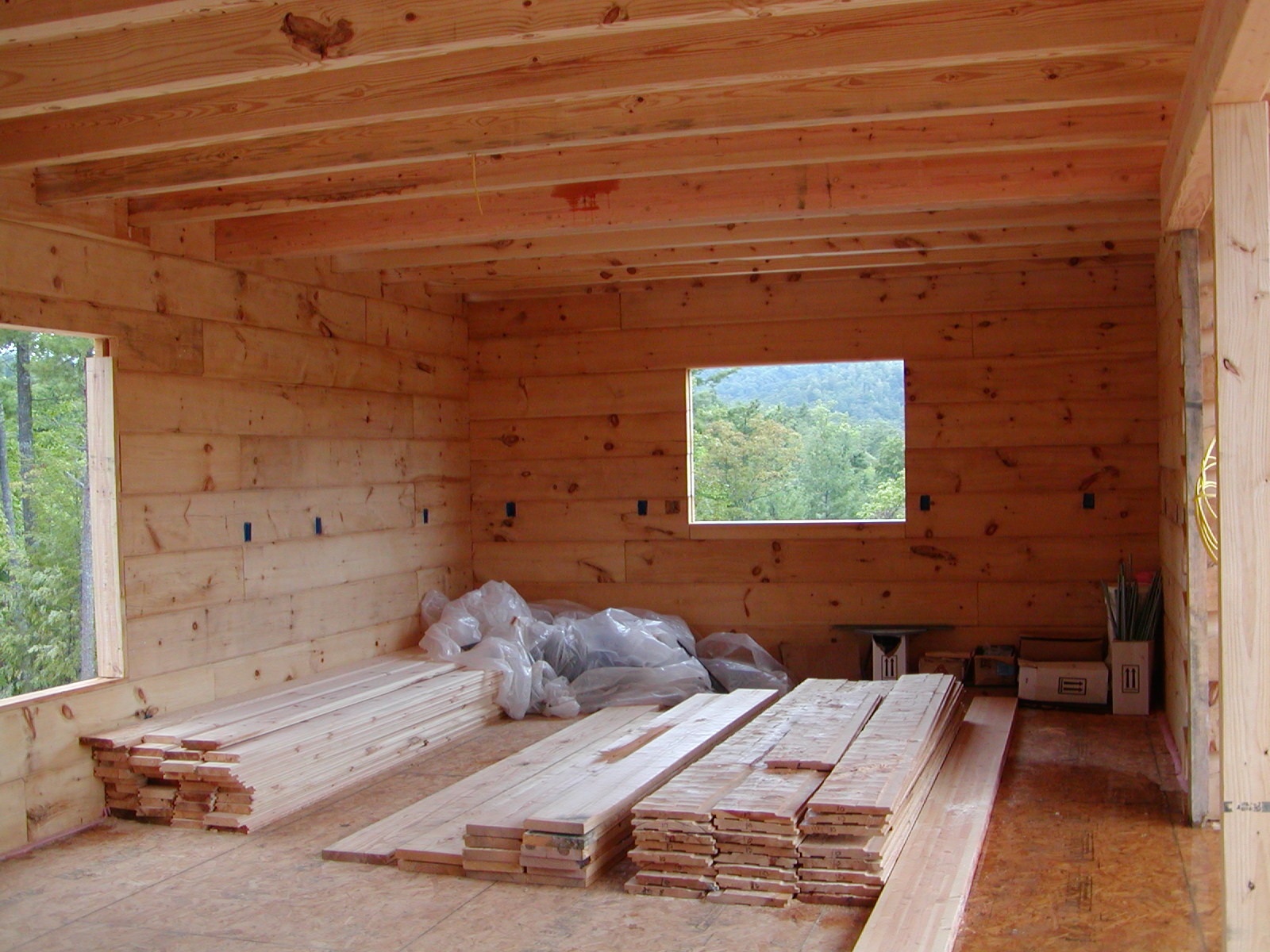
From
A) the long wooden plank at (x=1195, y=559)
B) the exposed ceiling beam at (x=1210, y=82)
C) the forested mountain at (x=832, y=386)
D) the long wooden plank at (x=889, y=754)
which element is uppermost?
the exposed ceiling beam at (x=1210, y=82)

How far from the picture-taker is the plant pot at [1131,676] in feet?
19.9

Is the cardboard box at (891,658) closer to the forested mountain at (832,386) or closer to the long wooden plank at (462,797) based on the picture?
the forested mountain at (832,386)

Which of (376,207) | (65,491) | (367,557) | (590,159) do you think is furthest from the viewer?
(367,557)

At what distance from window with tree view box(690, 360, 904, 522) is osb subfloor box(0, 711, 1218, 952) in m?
2.85

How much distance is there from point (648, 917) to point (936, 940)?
88cm

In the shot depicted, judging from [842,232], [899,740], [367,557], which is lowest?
[899,740]

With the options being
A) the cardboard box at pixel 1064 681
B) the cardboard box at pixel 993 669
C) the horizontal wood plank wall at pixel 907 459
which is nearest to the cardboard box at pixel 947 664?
the cardboard box at pixel 993 669

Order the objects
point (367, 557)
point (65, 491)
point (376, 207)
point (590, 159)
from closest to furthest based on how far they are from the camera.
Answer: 1. point (590, 159)
2. point (65, 491)
3. point (376, 207)
4. point (367, 557)

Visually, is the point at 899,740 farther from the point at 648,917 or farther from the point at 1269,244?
the point at 1269,244

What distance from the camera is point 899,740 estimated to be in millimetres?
4516

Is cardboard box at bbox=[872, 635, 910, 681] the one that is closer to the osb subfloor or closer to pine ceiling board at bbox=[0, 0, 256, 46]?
the osb subfloor

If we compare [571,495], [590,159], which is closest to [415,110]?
[590,159]

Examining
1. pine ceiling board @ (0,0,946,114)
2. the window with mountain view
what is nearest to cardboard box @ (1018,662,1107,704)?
pine ceiling board @ (0,0,946,114)

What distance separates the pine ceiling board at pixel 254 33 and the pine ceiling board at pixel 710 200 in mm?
1587
